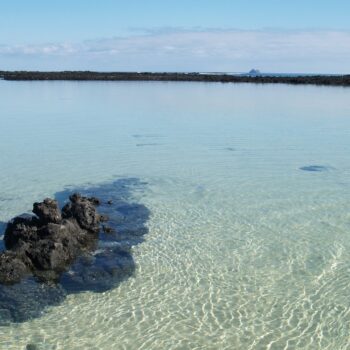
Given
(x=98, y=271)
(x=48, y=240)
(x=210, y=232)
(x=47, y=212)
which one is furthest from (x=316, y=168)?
(x=48, y=240)

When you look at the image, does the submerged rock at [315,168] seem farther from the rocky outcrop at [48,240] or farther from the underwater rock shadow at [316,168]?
the rocky outcrop at [48,240]

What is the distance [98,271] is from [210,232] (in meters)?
4.04

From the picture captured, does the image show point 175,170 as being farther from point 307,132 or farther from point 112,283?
point 307,132

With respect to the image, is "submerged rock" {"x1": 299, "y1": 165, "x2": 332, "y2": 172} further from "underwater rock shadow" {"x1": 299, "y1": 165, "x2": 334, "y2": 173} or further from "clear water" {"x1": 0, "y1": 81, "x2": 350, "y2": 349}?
"clear water" {"x1": 0, "y1": 81, "x2": 350, "y2": 349}

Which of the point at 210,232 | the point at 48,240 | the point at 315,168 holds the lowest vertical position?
the point at 210,232

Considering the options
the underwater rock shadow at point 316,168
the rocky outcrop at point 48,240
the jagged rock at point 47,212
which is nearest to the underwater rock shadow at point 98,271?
the rocky outcrop at point 48,240

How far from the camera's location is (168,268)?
38.1 feet

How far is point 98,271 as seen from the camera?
11.3m

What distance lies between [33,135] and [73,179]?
12.5 m

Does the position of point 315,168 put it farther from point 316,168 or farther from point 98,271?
point 98,271

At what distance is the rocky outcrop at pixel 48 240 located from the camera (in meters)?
11.2

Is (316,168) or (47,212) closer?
(47,212)

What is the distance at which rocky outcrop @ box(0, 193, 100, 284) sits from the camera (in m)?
11.2

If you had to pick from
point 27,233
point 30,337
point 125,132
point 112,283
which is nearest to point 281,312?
point 112,283
